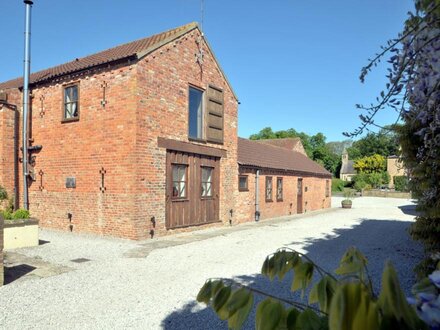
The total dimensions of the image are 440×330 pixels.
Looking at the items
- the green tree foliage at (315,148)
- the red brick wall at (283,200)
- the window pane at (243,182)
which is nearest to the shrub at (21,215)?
the red brick wall at (283,200)

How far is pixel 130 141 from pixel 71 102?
11.5 ft

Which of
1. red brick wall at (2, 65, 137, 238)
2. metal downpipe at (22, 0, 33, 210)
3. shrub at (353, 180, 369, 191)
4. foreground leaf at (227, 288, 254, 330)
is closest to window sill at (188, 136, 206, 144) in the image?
red brick wall at (2, 65, 137, 238)

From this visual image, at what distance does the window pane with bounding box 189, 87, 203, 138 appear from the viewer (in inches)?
531

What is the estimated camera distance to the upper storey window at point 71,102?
1252cm

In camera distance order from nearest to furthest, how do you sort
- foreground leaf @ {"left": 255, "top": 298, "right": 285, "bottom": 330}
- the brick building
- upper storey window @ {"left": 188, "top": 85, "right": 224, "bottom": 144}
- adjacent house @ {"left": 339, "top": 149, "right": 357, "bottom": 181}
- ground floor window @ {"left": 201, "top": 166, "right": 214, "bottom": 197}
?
1. foreground leaf @ {"left": 255, "top": 298, "right": 285, "bottom": 330}
2. the brick building
3. upper storey window @ {"left": 188, "top": 85, "right": 224, "bottom": 144}
4. ground floor window @ {"left": 201, "top": 166, "right": 214, "bottom": 197}
5. adjacent house @ {"left": 339, "top": 149, "right": 357, "bottom": 181}

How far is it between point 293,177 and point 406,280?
15948 millimetres

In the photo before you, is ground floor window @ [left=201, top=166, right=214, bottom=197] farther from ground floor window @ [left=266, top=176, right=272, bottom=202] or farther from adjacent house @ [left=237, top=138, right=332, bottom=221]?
ground floor window @ [left=266, top=176, right=272, bottom=202]

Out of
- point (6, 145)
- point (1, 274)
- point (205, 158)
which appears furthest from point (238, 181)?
point (1, 274)

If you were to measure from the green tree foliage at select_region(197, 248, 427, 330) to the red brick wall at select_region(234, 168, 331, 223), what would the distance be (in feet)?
48.8

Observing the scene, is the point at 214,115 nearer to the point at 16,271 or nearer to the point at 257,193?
the point at 257,193

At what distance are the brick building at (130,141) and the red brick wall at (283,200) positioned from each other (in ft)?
6.66

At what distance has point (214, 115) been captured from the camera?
14523 millimetres

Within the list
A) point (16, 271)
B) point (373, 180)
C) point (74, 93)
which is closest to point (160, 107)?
point (74, 93)

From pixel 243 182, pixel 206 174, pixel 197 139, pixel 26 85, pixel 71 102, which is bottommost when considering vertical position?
pixel 243 182
